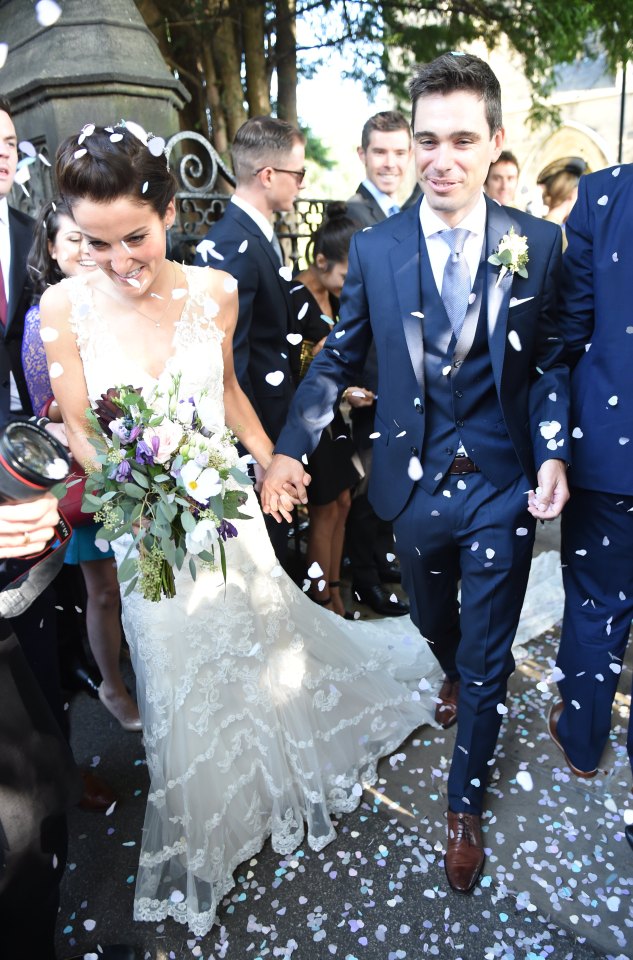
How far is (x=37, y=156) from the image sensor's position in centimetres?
422

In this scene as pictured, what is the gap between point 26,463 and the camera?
163cm

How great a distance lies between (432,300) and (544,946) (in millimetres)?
2074

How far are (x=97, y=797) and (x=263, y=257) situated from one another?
244cm

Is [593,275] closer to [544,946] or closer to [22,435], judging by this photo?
[22,435]

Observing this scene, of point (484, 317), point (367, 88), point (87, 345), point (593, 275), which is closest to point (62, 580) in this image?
point (87, 345)

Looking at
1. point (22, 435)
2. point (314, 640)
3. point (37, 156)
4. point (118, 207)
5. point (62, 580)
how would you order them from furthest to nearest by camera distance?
point (37, 156) → point (62, 580) → point (314, 640) → point (118, 207) → point (22, 435)

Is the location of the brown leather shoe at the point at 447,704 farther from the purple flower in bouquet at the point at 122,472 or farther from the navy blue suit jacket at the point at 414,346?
the purple flower in bouquet at the point at 122,472

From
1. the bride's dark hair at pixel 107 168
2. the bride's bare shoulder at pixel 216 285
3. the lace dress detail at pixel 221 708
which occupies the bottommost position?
the lace dress detail at pixel 221 708

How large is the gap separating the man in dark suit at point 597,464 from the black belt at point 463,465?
0.44 meters

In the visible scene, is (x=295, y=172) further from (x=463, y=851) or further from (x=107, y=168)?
(x=463, y=851)

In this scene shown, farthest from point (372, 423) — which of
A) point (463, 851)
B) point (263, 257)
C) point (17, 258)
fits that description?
point (463, 851)

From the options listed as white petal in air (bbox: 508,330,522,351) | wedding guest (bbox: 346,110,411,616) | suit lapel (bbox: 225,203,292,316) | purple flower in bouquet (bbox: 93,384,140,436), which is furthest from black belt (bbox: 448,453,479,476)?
wedding guest (bbox: 346,110,411,616)

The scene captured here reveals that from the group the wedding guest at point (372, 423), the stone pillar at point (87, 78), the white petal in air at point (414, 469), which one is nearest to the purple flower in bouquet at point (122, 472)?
the white petal in air at point (414, 469)

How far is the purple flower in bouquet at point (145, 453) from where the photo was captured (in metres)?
2.03
